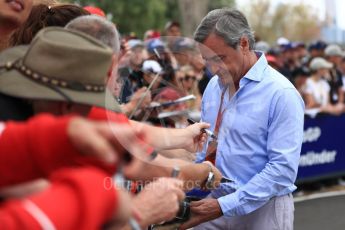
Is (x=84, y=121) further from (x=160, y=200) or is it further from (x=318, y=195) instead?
(x=318, y=195)

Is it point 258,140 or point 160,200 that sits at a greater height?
point 160,200

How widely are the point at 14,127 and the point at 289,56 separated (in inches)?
454

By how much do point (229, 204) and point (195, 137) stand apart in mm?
821

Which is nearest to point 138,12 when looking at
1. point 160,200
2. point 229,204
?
point 229,204

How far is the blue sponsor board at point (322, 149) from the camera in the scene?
33.0 feet

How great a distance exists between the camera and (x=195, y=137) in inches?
117

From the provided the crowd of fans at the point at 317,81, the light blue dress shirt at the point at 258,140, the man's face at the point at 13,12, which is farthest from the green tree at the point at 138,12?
the man's face at the point at 13,12

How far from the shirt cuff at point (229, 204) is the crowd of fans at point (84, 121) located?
0.53 m

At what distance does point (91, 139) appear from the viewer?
148cm

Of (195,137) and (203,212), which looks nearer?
(195,137)

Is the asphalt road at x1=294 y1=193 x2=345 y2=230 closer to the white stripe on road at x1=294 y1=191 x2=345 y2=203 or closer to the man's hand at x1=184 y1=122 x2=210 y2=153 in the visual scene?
the white stripe on road at x1=294 y1=191 x2=345 y2=203

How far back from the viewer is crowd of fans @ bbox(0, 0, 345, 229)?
4.94ft

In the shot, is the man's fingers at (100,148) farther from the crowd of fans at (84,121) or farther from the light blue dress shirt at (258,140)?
the light blue dress shirt at (258,140)

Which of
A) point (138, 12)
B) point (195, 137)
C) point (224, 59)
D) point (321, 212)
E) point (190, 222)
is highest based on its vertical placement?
point (224, 59)
